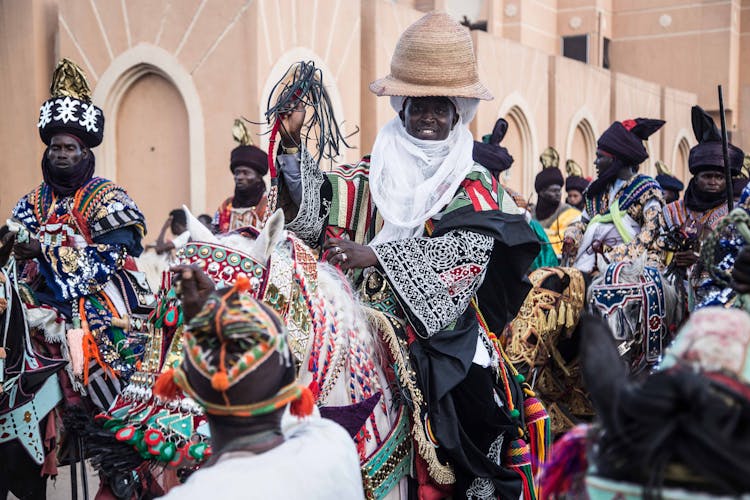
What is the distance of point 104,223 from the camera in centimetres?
616

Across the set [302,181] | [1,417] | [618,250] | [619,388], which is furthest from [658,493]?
[618,250]

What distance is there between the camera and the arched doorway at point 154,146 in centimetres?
1284

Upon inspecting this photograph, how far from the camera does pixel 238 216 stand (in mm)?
10266

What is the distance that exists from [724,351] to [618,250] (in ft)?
19.6

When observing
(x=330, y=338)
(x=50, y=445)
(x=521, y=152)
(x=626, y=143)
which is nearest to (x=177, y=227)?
(x=626, y=143)

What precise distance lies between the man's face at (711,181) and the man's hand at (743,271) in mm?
4345

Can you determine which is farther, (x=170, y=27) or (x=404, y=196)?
(x=170, y=27)

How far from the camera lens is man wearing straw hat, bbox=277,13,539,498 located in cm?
400

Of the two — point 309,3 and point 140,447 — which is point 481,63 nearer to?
point 309,3

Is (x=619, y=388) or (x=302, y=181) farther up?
(x=302, y=181)

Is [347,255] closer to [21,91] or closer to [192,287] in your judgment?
[192,287]

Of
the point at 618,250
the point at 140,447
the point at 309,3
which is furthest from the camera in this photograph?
the point at 309,3

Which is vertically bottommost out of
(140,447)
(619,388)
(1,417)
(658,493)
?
(1,417)

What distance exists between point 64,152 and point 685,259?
4.17m
